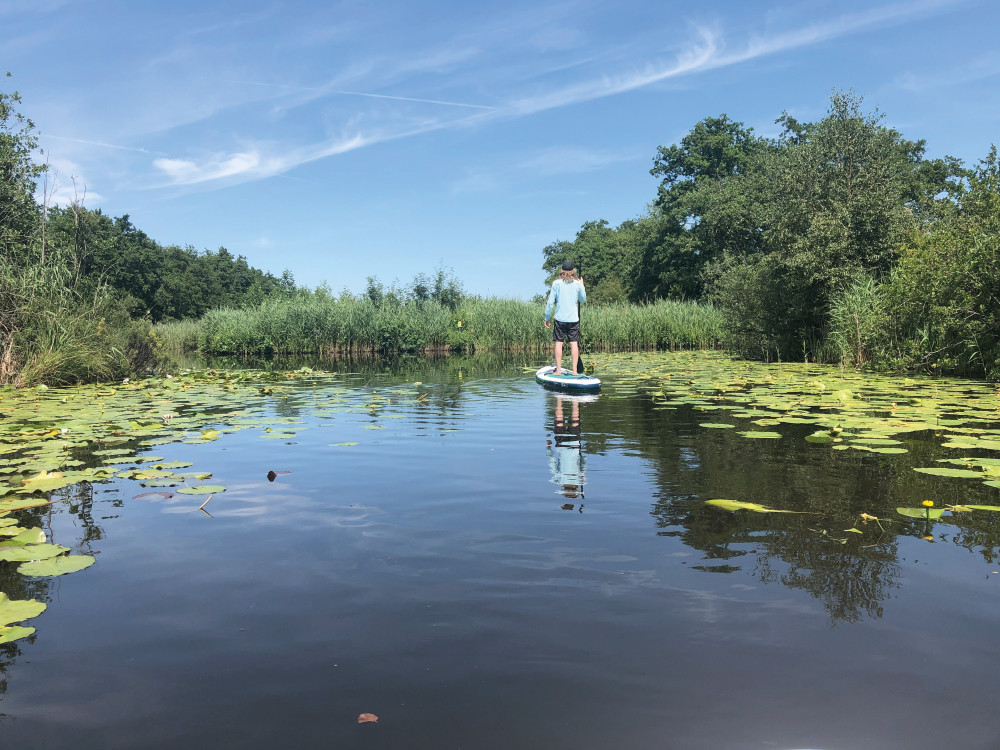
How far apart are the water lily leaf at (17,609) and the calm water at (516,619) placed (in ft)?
0.28

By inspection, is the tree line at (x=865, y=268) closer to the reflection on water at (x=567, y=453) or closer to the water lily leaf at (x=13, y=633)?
the reflection on water at (x=567, y=453)

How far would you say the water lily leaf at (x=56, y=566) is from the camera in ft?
9.96

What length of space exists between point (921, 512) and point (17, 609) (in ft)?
14.4

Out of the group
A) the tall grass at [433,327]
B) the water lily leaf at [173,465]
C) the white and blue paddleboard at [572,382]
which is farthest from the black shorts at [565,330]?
the tall grass at [433,327]

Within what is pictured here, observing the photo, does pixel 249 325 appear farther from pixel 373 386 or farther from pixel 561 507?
pixel 561 507

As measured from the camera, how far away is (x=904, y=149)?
45.6 metres

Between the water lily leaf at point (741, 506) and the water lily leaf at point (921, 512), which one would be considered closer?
the water lily leaf at point (921, 512)

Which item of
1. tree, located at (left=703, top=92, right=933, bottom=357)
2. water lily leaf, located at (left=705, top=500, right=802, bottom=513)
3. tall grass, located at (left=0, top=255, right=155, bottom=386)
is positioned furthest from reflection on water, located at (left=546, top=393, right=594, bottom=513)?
tree, located at (left=703, top=92, right=933, bottom=357)

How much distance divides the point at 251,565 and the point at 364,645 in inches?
44.3

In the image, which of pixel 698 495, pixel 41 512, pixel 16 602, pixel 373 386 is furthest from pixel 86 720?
pixel 373 386

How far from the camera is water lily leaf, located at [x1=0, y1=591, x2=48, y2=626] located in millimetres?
2508

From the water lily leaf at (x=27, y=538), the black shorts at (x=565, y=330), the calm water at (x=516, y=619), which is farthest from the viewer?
the black shorts at (x=565, y=330)

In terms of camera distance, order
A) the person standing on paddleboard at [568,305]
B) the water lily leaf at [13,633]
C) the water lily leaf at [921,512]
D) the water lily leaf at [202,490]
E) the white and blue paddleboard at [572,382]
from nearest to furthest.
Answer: the water lily leaf at [13,633]
the water lily leaf at [921,512]
the water lily leaf at [202,490]
the white and blue paddleboard at [572,382]
the person standing on paddleboard at [568,305]

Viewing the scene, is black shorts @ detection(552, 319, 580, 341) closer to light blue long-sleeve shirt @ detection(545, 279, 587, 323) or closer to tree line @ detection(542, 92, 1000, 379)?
light blue long-sleeve shirt @ detection(545, 279, 587, 323)
